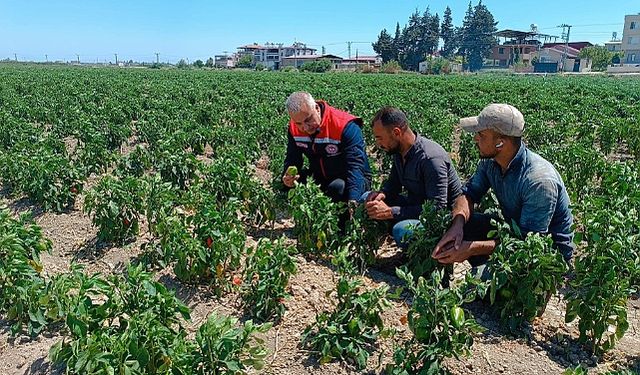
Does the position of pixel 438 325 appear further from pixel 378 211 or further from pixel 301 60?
pixel 301 60

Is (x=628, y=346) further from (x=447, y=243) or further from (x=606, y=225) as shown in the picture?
(x=447, y=243)

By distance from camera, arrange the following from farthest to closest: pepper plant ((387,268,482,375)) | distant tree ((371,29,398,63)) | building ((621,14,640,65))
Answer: building ((621,14,640,65)), distant tree ((371,29,398,63)), pepper plant ((387,268,482,375))

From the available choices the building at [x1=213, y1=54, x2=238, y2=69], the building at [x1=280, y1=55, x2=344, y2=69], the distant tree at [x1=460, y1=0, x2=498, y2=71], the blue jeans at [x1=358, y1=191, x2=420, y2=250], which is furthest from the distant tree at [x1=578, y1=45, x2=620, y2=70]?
the blue jeans at [x1=358, y1=191, x2=420, y2=250]

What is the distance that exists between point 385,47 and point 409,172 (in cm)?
8610

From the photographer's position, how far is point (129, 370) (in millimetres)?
2633

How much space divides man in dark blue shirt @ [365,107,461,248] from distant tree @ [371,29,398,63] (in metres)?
85.6

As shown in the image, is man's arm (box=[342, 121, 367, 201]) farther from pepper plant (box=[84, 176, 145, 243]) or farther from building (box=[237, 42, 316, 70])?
building (box=[237, 42, 316, 70])

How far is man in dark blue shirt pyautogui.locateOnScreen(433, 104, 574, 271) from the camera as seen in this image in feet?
12.1

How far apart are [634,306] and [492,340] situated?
1.58 metres

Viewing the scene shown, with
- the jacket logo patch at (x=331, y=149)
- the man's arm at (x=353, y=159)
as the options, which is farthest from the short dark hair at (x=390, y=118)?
the jacket logo patch at (x=331, y=149)

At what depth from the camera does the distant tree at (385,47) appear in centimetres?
8738

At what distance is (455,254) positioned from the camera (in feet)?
12.8

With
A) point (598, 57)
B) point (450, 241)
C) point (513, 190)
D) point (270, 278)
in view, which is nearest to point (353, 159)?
point (450, 241)

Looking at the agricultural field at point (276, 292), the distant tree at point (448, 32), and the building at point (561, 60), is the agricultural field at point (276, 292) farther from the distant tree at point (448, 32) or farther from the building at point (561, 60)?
the distant tree at point (448, 32)
